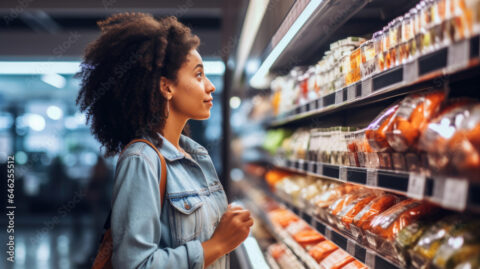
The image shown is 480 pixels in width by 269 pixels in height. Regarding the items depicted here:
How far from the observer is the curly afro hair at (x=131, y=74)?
137cm

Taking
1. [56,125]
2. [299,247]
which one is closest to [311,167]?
[299,247]

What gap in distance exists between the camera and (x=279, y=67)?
10.4ft

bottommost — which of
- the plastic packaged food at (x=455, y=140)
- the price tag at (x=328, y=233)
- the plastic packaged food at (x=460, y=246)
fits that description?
the price tag at (x=328, y=233)

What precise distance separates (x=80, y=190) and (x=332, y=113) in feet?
22.8

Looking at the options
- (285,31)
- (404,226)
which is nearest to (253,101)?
(285,31)

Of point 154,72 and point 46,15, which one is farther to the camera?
point 46,15

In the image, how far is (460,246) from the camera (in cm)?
96

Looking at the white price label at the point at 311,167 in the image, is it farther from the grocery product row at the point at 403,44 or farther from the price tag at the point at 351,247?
the price tag at the point at 351,247

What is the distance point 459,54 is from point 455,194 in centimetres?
30

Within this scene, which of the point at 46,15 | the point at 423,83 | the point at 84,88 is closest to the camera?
the point at 423,83

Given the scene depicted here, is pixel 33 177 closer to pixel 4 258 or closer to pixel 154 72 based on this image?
pixel 4 258

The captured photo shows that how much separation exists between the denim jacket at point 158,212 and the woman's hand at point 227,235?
1.6 inches

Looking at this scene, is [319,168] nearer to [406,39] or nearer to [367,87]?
[367,87]

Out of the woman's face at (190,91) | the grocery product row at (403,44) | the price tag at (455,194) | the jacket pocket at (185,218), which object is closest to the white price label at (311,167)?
the grocery product row at (403,44)
